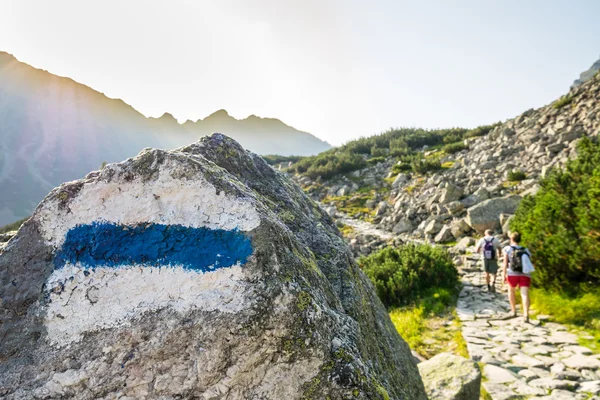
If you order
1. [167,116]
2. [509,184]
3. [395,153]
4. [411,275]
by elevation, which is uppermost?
[167,116]

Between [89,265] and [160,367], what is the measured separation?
1.99 ft

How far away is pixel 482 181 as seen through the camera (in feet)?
54.0

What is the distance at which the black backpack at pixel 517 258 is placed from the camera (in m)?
7.10

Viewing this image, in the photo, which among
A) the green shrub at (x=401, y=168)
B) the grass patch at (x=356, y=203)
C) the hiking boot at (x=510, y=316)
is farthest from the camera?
the green shrub at (x=401, y=168)

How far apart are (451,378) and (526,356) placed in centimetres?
229

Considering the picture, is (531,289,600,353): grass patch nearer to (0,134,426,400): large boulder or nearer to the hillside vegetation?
(0,134,426,400): large boulder

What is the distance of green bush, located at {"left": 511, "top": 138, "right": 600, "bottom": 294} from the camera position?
20.9ft

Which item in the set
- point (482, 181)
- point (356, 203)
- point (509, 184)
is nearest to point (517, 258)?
point (509, 184)

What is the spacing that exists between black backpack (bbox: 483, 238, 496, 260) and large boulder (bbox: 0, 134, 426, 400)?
8106mm

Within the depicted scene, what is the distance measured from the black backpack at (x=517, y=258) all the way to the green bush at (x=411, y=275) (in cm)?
214

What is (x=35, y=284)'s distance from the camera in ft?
5.64

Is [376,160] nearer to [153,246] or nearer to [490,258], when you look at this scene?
[490,258]

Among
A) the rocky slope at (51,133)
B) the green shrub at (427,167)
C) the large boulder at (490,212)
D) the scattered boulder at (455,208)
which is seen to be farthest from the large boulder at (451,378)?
the rocky slope at (51,133)

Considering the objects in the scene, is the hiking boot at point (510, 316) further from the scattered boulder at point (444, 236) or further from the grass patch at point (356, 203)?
the grass patch at point (356, 203)
